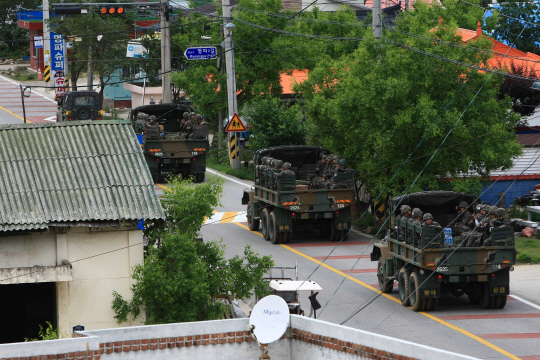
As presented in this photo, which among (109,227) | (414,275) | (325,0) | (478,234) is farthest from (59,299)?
(325,0)

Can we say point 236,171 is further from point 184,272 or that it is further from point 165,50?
point 184,272

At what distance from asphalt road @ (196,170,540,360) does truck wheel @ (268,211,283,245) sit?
0.22 meters

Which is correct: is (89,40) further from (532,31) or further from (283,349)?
(283,349)

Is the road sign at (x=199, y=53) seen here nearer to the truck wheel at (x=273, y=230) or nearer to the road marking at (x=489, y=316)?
the truck wheel at (x=273, y=230)

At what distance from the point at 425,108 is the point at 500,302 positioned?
688 cm

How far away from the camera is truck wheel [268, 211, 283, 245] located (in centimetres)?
2336

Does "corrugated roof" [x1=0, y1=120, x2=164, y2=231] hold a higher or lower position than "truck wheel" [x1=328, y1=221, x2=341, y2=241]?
higher

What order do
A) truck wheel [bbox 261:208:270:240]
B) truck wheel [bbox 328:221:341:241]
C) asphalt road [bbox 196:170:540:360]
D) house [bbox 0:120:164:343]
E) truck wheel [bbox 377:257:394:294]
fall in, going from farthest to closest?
1. truck wheel [bbox 261:208:270:240]
2. truck wheel [bbox 328:221:341:241]
3. truck wheel [bbox 377:257:394:294]
4. asphalt road [bbox 196:170:540:360]
5. house [bbox 0:120:164:343]

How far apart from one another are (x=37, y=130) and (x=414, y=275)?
788cm

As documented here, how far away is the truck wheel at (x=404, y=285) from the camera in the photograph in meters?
17.4

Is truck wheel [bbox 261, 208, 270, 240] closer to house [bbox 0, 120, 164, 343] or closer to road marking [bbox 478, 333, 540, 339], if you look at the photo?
road marking [bbox 478, 333, 540, 339]

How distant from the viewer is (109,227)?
1293cm

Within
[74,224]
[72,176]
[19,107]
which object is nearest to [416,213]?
[72,176]

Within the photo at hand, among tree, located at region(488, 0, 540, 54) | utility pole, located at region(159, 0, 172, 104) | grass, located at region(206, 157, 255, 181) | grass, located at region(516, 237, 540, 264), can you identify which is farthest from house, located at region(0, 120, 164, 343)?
tree, located at region(488, 0, 540, 54)
